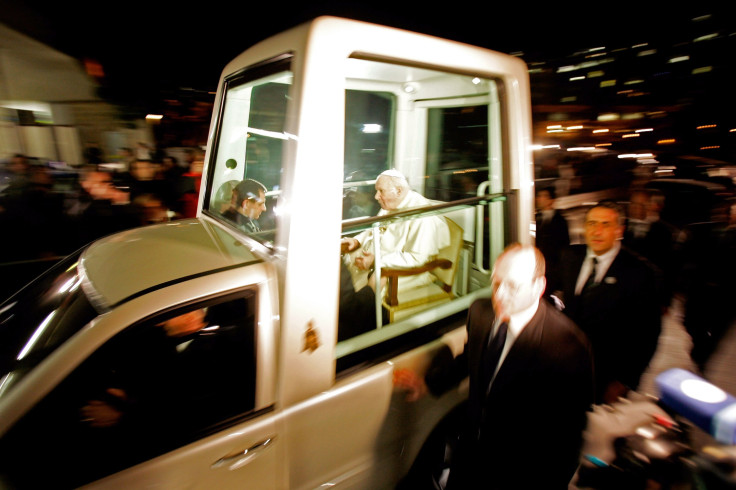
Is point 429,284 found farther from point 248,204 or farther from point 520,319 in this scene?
point 248,204

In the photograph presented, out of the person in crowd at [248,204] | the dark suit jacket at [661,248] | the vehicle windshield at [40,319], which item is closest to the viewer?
the vehicle windshield at [40,319]

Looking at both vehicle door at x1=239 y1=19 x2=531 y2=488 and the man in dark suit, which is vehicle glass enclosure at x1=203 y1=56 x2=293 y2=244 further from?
the man in dark suit

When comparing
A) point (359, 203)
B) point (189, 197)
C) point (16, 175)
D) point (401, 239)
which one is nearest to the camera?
point (401, 239)

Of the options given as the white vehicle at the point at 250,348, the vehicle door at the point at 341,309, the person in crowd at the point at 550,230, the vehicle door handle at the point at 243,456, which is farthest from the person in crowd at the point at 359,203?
the vehicle door handle at the point at 243,456

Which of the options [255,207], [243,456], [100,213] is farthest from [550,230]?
[100,213]

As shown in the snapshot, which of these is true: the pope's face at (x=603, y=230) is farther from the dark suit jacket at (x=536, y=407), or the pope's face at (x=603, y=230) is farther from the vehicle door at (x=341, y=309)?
the dark suit jacket at (x=536, y=407)

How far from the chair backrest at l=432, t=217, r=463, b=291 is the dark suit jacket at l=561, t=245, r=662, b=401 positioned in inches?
37.6

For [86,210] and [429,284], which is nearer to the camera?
[429,284]

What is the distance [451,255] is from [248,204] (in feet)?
4.97

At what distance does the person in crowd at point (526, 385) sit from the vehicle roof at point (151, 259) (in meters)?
1.05

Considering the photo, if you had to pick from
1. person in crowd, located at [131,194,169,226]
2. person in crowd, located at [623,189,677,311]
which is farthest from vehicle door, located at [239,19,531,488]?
person in crowd, located at [131,194,169,226]

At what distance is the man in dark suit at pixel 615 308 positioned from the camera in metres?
2.49

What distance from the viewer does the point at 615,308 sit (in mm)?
2518

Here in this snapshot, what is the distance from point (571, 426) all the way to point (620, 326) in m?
1.23
